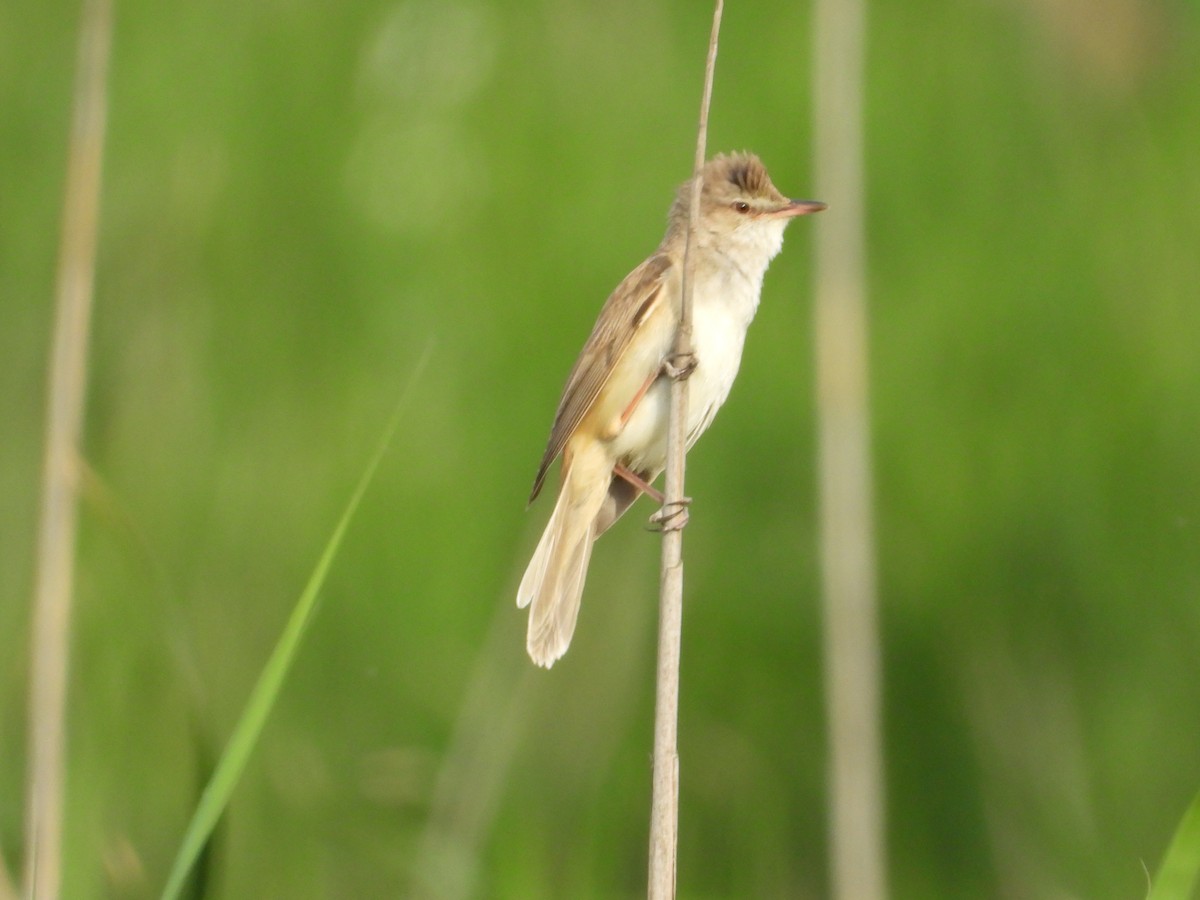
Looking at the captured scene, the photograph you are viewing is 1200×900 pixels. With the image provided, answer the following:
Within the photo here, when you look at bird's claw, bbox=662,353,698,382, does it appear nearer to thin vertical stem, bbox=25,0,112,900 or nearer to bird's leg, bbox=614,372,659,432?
bird's leg, bbox=614,372,659,432

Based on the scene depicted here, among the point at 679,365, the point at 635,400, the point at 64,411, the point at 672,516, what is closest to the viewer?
the point at 64,411

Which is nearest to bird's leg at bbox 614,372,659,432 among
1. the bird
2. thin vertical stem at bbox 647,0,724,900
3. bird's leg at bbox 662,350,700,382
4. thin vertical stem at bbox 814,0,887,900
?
the bird

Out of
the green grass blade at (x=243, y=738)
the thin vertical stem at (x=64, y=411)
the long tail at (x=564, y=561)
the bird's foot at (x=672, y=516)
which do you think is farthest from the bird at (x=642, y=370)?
the green grass blade at (x=243, y=738)

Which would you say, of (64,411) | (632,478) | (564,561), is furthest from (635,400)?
(64,411)

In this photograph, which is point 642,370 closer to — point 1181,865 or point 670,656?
point 670,656

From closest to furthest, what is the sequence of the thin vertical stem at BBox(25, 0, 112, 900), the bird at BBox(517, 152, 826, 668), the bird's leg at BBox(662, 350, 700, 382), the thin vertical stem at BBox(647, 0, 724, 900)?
the thin vertical stem at BBox(647, 0, 724, 900) → the thin vertical stem at BBox(25, 0, 112, 900) → the bird's leg at BBox(662, 350, 700, 382) → the bird at BBox(517, 152, 826, 668)

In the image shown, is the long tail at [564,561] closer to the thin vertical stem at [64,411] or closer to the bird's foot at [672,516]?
the bird's foot at [672,516]

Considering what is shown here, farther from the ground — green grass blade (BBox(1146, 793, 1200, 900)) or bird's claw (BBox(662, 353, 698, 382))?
bird's claw (BBox(662, 353, 698, 382))

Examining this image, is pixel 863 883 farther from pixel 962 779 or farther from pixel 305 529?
pixel 305 529
